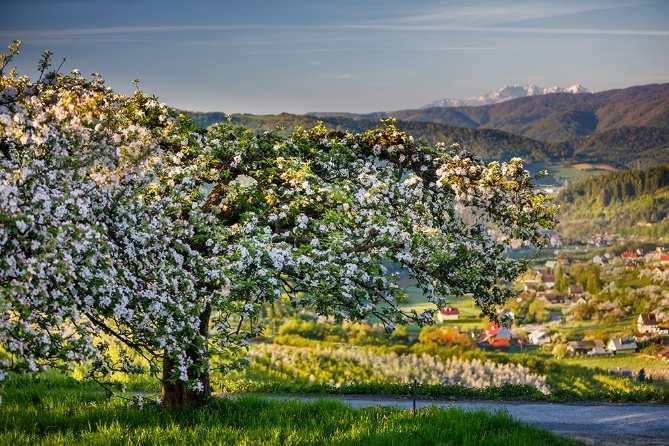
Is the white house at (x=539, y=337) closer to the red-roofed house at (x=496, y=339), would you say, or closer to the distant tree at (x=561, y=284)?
the red-roofed house at (x=496, y=339)

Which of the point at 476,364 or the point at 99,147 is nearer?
the point at 99,147

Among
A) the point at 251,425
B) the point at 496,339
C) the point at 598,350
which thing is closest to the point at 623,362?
the point at 598,350

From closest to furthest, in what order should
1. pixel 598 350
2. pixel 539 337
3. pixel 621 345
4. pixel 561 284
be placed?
pixel 621 345 < pixel 598 350 < pixel 539 337 < pixel 561 284

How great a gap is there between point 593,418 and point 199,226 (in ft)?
44.9

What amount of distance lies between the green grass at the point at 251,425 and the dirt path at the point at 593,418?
2.45 metres

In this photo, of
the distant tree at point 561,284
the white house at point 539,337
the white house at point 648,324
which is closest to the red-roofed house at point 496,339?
the white house at point 539,337

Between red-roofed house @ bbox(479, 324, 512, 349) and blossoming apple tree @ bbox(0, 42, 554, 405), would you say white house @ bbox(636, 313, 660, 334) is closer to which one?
red-roofed house @ bbox(479, 324, 512, 349)

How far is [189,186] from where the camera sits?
1695 centimetres

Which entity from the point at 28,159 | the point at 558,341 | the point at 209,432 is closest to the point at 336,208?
the point at 209,432

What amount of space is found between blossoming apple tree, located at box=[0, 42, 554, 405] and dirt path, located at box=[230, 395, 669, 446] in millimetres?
4032

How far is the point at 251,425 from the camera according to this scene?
15.8m

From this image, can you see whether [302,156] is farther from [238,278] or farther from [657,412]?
[657,412]

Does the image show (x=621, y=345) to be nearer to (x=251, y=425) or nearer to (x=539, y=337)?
(x=539, y=337)

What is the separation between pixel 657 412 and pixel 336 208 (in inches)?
507
